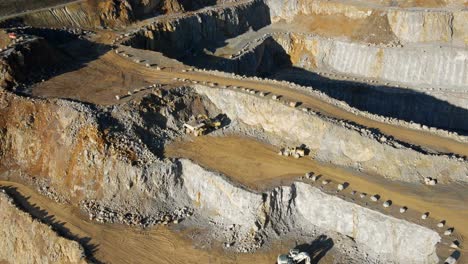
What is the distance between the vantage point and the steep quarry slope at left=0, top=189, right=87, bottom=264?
67.1 ft

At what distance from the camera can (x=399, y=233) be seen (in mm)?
18906

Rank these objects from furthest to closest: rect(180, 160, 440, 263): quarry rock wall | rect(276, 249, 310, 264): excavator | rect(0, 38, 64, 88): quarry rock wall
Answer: rect(0, 38, 64, 88): quarry rock wall, rect(276, 249, 310, 264): excavator, rect(180, 160, 440, 263): quarry rock wall

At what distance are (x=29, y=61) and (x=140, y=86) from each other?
7.49 metres

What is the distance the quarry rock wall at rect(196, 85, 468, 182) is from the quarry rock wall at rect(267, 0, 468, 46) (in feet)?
70.3

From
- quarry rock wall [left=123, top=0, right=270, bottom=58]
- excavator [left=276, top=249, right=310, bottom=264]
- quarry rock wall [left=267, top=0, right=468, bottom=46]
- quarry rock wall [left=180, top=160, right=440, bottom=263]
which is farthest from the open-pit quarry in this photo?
quarry rock wall [left=267, top=0, right=468, bottom=46]

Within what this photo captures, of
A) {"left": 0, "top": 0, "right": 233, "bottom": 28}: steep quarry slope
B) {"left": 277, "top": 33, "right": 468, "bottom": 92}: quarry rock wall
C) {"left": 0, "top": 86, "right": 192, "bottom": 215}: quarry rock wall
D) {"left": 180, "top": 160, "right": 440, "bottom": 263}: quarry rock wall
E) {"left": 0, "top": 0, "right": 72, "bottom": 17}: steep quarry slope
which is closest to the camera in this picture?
{"left": 180, "top": 160, "right": 440, "bottom": 263}: quarry rock wall

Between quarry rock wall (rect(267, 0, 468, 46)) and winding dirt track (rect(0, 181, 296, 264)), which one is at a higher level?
quarry rock wall (rect(267, 0, 468, 46))

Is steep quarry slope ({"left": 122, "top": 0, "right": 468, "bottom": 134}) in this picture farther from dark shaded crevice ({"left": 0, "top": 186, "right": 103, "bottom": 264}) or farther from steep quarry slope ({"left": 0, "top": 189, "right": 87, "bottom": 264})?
steep quarry slope ({"left": 0, "top": 189, "right": 87, "bottom": 264})

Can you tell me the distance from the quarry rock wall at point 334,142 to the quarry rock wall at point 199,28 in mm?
12698

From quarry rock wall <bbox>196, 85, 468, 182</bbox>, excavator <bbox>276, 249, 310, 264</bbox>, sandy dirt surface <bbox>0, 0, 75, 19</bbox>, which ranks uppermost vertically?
sandy dirt surface <bbox>0, 0, 75, 19</bbox>

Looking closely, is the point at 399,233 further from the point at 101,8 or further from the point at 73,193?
the point at 101,8

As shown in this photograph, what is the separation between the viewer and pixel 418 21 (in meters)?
39.6

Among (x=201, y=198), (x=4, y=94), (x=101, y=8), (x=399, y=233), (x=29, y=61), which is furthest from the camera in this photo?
(x=101, y=8)

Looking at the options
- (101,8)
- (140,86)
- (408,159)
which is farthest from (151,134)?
(101,8)
